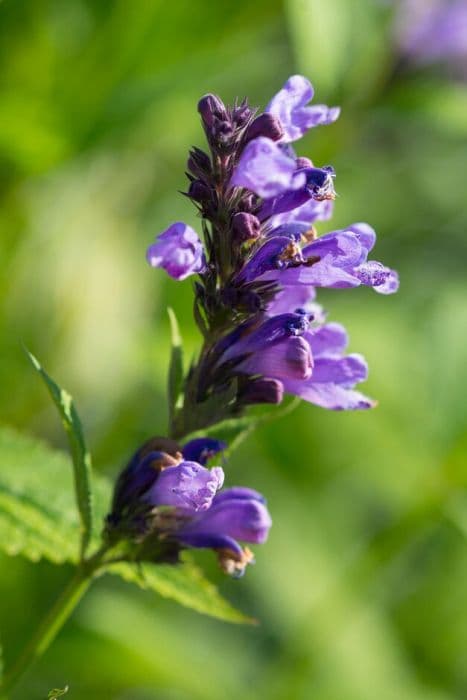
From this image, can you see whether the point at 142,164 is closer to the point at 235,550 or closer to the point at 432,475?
the point at 432,475

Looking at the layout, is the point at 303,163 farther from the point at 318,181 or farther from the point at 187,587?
the point at 187,587

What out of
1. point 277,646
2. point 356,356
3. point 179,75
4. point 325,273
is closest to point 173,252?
point 325,273

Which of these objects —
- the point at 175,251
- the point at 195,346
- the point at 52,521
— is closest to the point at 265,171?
the point at 175,251

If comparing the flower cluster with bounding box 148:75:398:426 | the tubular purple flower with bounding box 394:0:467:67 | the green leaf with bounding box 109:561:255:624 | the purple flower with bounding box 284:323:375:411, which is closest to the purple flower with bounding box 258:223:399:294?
the flower cluster with bounding box 148:75:398:426

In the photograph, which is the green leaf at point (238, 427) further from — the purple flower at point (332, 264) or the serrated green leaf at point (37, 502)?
the serrated green leaf at point (37, 502)

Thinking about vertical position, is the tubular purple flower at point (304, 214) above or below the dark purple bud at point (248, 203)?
below

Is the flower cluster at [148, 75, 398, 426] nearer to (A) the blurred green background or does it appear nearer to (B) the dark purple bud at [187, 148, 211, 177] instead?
(B) the dark purple bud at [187, 148, 211, 177]

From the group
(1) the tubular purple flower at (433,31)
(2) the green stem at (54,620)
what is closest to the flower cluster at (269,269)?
(2) the green stem at (54,620)
